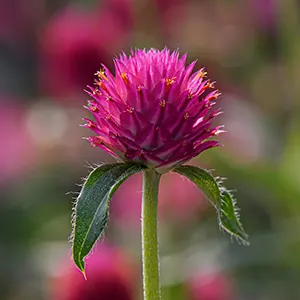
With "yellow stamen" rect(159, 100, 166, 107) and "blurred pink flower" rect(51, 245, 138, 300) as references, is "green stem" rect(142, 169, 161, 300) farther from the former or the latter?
"blurred pink flower" rect(51, 245, 138, 300)

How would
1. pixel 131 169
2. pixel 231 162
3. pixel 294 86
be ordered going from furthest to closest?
pixel 294 86
pixel 231 162
pixel 131 169

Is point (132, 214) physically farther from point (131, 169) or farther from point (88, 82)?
point (131, 169)

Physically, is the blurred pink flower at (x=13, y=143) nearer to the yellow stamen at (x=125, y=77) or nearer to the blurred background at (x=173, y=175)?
the blurred background at (x=173, y=175)

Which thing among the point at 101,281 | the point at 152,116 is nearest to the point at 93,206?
the point at 152,116

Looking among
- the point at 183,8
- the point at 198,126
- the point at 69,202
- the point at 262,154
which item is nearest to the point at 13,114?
the point at 69,202

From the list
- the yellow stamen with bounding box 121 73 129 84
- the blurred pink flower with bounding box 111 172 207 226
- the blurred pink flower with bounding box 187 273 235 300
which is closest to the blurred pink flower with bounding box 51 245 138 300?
the blurred pink flower with bounding box 187 273 235 300

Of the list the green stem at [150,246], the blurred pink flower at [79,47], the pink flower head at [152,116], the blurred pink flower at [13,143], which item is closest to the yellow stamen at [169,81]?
the pink flower head at [152,116]
